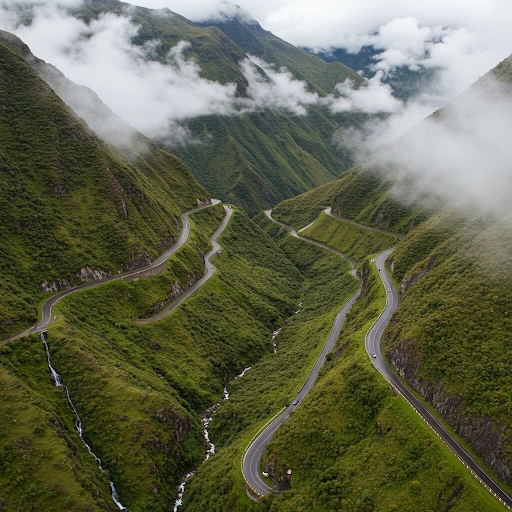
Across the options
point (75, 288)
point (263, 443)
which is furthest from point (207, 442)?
point (75, 288)

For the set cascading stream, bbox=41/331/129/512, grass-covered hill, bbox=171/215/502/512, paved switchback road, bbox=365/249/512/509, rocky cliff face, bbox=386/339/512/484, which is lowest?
cascading stream, bbox=41/331/129/512

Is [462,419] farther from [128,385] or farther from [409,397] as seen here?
[128,385]

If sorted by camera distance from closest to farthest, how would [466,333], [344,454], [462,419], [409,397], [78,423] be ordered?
[462,419], [344,454], [466,333], [409,397], [78,423]

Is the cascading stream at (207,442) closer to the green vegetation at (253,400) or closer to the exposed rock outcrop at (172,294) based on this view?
the green vegetation at (253,400)

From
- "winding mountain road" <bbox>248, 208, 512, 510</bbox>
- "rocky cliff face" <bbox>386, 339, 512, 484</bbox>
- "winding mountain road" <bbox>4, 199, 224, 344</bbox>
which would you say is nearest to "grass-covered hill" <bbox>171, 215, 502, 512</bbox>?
"winding mountain road" <bbox>248, 208, 512, 510</bbox>

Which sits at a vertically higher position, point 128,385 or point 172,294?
point 172,294

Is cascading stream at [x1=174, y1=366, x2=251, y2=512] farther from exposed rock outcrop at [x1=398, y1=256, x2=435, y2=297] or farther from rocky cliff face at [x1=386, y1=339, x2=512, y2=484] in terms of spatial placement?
exposed rock outcrop at [x1=398, y1=256, x2=435, y2=297]
